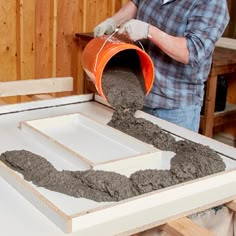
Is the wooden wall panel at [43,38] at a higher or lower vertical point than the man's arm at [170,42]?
lower

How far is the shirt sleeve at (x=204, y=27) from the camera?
191cm

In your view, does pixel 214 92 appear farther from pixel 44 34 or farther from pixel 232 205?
pixel 232 205

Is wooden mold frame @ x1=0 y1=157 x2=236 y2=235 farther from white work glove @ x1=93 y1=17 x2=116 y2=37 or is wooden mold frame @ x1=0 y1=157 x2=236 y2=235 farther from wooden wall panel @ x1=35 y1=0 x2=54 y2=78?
wooden wall panel @ x1=35 y1=0 x2=54 y2=78

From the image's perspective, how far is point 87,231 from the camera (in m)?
1.12

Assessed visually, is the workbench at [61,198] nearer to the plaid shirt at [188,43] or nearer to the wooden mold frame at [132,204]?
the wooden mold frame at [132,204]

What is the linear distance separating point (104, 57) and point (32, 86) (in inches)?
28.5

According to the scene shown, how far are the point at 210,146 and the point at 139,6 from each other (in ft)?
2.72

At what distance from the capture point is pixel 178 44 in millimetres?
1908

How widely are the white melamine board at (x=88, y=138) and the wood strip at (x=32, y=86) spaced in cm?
54

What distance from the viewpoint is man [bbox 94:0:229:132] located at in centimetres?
192

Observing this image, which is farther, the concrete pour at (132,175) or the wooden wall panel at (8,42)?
the wooden wall panel at (8,42)

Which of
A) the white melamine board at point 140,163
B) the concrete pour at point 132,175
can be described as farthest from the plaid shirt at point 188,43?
the white melamine board at point 140,163

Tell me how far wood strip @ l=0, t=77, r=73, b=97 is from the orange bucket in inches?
22.2

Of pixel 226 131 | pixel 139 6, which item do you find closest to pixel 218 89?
pixel 226 131
